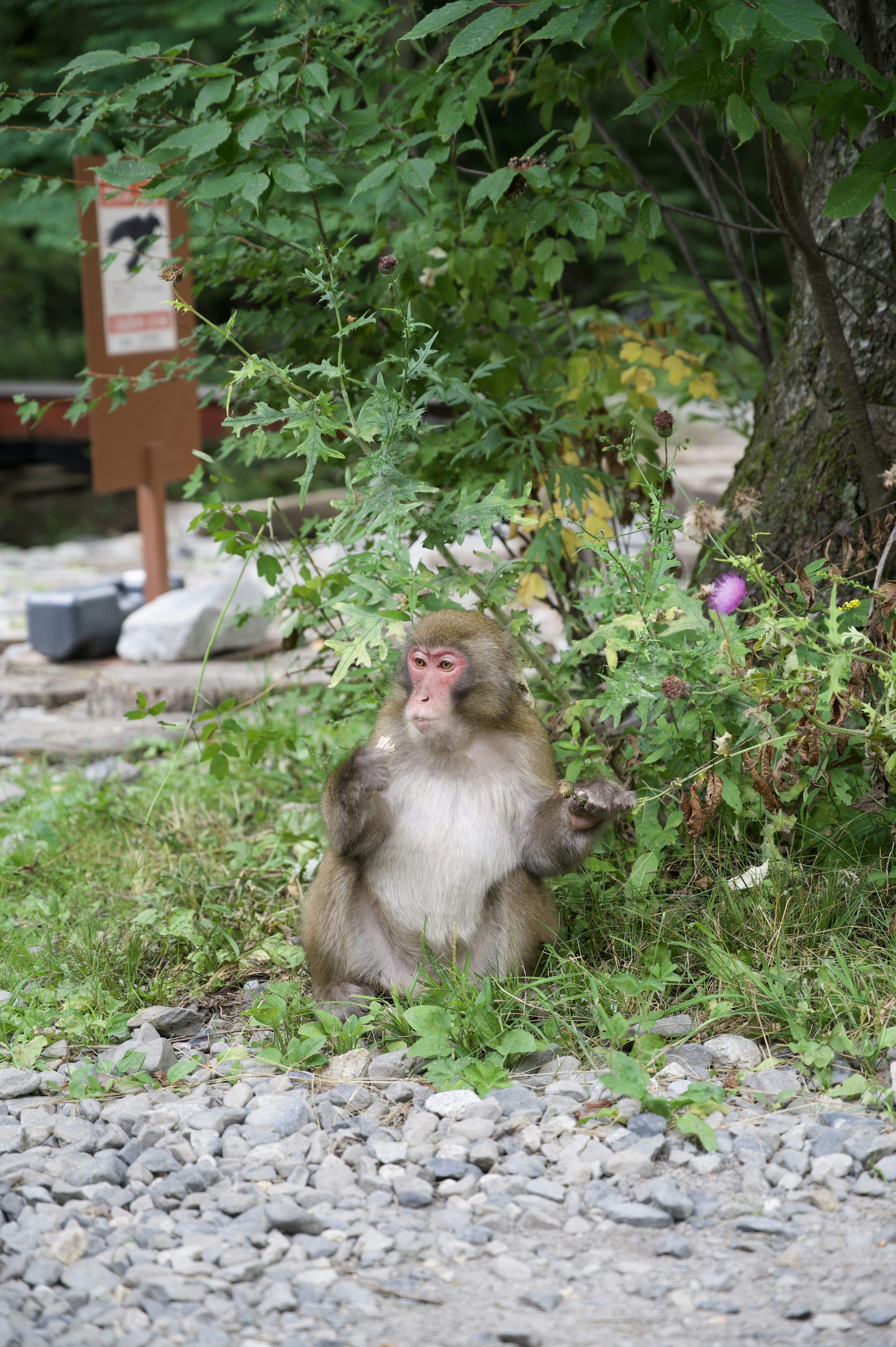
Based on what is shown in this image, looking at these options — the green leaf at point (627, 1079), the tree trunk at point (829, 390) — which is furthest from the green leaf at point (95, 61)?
the green leaf at point (627, 1079)

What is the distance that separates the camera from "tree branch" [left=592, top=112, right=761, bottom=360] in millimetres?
3982

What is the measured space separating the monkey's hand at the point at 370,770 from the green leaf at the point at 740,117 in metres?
1.39

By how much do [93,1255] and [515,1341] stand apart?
684 mm

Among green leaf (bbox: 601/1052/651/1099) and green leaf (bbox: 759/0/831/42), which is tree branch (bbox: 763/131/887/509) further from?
green leaf (bbox: 601/1052/651/1099)

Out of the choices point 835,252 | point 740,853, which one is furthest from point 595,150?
point 740,853

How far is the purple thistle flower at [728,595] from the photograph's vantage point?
2.95 m

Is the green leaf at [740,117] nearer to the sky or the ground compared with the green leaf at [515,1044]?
nearer to the sky

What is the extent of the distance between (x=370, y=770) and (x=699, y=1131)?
959 mm

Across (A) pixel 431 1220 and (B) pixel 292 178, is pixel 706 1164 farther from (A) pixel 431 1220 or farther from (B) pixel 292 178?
(B) pixel 292 178

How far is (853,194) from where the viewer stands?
8.55 feet

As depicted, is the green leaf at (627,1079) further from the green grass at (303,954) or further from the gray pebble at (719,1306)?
the gray pebble at (719,1306)

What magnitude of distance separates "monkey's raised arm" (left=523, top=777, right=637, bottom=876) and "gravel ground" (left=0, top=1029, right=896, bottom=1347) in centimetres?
44

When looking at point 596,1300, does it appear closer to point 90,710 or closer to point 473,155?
point 90,710

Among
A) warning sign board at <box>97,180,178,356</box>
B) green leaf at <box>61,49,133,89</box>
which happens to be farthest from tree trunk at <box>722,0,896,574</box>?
warning sign board at <box>97,180,178,356</box>
